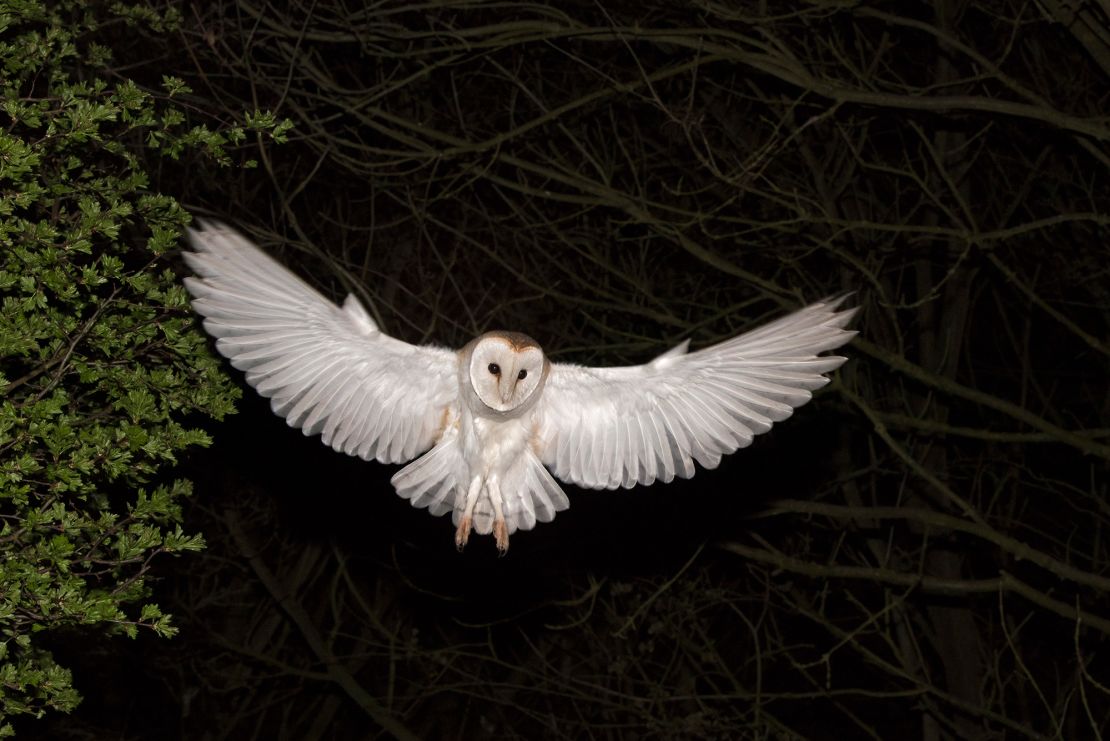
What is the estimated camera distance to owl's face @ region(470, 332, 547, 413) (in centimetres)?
332

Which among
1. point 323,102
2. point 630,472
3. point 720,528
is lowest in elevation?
point 720,528

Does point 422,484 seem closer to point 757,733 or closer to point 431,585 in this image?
point 757,733

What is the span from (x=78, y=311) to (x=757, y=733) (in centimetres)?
374

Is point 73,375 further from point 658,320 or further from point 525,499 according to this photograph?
point 658,320

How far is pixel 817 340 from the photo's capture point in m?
3.35

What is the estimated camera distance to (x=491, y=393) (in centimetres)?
338

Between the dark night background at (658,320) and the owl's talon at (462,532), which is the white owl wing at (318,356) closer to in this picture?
the owl's talon at (462,532)

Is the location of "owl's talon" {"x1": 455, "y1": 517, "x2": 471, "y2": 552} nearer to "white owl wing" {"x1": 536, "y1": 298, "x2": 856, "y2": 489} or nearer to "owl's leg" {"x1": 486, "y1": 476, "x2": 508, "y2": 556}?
"owl's leg" {"x1": 486, "y1": 476, "x2": 508, "y2": 556}

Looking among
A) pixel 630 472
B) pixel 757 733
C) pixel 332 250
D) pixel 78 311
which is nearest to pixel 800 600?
pixel 757 733

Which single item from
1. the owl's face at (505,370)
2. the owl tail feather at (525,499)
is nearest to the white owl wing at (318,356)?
the owl's face at (505,370)

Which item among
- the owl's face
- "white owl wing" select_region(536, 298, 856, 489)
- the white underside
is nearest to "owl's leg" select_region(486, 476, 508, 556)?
the white underside

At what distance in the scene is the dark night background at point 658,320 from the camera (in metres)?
4.89

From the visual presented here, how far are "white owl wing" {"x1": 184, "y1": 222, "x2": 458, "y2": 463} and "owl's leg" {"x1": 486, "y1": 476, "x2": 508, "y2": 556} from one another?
0.28 metres

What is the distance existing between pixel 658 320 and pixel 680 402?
1.22 meters
